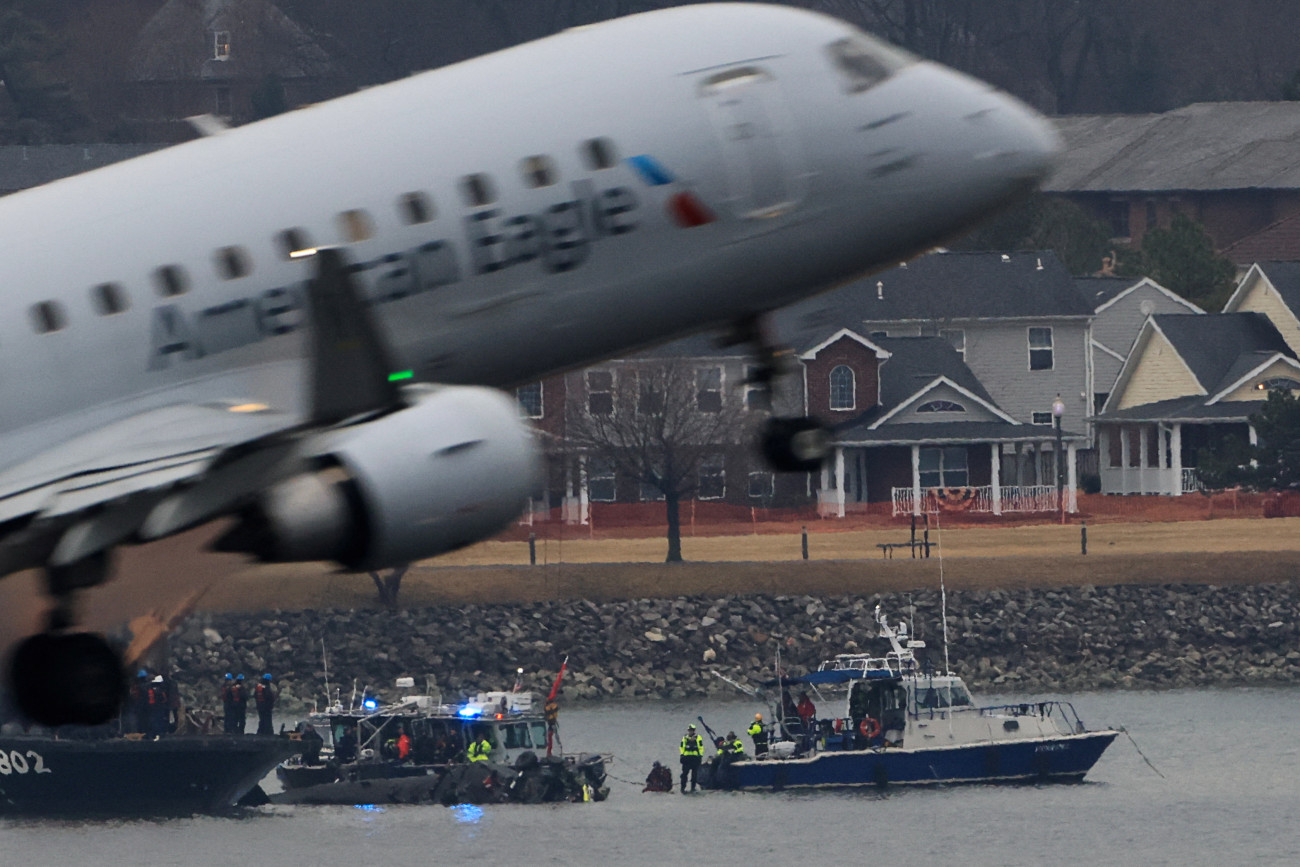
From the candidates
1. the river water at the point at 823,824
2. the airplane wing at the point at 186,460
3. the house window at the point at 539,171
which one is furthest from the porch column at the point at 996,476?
the airplane wing at the point at 186,460

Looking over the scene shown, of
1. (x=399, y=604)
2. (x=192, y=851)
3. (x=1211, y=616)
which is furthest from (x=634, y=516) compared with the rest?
(x=192, y=851)

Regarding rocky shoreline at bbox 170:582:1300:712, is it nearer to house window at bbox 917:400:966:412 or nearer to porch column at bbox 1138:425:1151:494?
house window at bbox 917:400:966:412

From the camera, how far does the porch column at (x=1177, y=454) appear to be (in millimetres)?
144125

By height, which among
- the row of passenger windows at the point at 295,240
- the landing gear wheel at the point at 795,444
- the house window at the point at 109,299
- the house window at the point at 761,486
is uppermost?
the house window at the point at 761,486

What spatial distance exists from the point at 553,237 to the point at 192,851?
254ft

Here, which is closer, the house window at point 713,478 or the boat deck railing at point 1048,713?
the boat deck railing at point 1048,713

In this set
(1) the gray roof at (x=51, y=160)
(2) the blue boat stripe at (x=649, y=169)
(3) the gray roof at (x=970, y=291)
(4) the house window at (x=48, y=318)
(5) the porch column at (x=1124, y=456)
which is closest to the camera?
(4) the house window at (x=48, y=318)

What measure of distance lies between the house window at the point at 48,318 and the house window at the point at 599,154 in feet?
17.2

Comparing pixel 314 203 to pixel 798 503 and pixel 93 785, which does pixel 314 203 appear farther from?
pixel 798 503

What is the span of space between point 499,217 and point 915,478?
392 ft

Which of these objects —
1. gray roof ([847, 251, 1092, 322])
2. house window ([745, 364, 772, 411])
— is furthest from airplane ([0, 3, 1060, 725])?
gray roof ([847, 251, 1092, 322])

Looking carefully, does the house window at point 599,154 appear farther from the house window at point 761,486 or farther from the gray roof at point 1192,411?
the gray roof at point 1192,411

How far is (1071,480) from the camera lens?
467ft

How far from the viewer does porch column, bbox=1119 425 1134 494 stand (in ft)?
490
